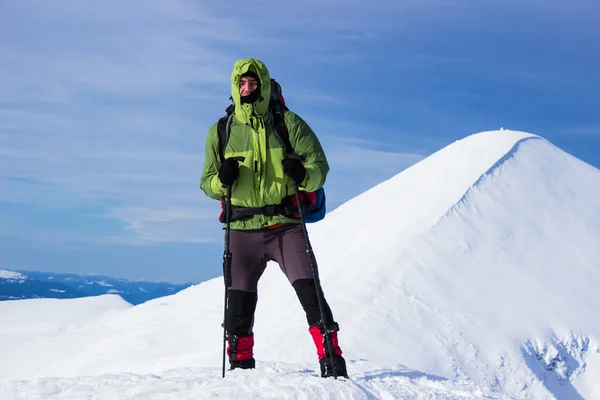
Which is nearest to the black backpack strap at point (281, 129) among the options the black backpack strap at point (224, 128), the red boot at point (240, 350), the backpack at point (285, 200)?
the backpack at point (285, 200)

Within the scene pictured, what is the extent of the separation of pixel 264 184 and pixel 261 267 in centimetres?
87

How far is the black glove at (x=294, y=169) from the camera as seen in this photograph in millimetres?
5438

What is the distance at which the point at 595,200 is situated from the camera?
74.4 ft

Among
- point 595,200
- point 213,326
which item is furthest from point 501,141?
point 213,326

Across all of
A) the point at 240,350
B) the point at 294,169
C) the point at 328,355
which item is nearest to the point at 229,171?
the point at 294,169

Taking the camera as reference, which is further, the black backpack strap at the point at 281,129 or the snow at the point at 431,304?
the snow at the point at 431,304

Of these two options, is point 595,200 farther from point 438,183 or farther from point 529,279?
point 529,279

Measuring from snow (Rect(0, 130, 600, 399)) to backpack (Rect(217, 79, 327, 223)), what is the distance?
1.91 m

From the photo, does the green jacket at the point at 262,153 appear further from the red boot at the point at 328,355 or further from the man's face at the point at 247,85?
the red boot at the point at 328,355

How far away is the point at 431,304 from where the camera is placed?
15.4 metres

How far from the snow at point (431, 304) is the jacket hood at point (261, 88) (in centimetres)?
283

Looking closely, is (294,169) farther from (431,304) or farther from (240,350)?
(431,304)

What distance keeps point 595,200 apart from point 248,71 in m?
20.5

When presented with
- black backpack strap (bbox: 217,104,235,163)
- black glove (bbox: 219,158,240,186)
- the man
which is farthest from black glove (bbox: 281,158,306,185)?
black backpack strap (bbox: 217,104,235,163)
